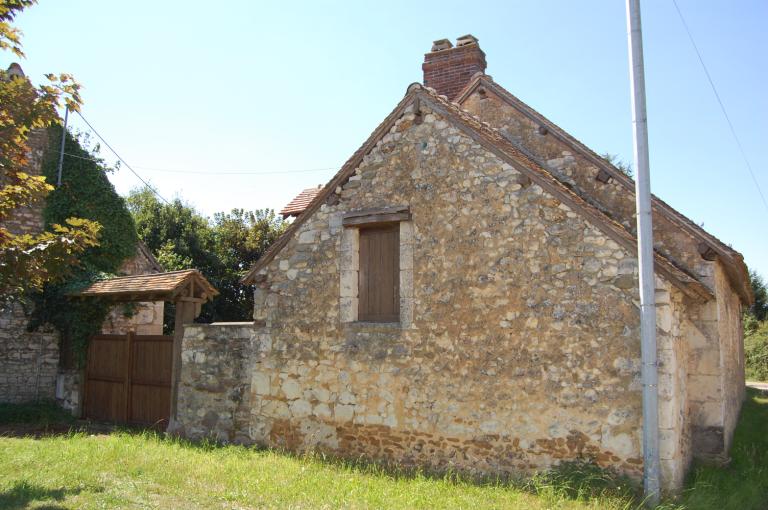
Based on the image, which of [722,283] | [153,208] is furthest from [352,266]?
[153,208]

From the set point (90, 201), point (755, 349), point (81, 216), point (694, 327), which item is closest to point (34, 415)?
point (81, 216)

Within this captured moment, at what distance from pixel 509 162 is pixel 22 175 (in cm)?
574

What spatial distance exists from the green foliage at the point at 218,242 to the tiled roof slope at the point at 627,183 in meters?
14.6

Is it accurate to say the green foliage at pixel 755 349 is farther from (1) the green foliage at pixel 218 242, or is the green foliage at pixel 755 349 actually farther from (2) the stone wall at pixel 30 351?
(2) the stone wall at pixel 30 351

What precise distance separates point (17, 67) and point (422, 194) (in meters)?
11.6

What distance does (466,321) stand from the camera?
24.4 feet

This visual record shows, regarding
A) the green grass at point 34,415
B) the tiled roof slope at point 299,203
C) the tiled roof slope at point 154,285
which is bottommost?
the green grass at point 34,415

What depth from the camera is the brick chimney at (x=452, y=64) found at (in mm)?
11258

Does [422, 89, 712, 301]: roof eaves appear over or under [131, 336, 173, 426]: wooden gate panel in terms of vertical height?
over

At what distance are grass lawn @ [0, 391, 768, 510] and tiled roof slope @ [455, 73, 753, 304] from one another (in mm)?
2690

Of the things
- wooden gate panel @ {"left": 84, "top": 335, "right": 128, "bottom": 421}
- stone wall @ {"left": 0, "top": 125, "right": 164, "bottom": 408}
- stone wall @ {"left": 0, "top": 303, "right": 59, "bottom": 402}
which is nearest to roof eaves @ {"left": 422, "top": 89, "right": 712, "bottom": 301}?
wooden gate panel @ {"left": 84, "top": 335, "right": 128, "bottom": 421}

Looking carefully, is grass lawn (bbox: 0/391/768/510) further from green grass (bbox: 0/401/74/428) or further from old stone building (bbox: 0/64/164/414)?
old stone building (bbox: 0/64/164/414)

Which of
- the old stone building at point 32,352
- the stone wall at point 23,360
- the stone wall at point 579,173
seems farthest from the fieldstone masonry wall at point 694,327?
the stone wall at point 23,360

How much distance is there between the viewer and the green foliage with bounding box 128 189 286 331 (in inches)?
904
